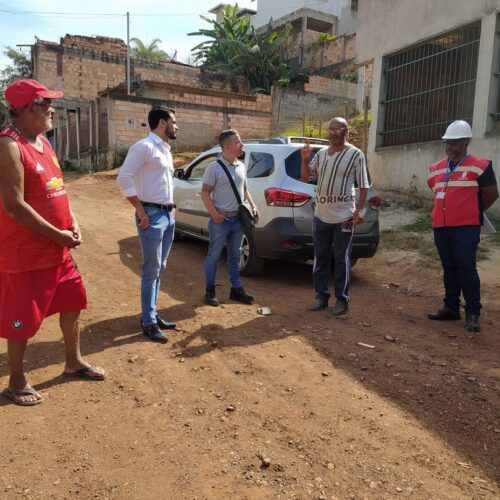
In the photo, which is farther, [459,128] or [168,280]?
[168,280]

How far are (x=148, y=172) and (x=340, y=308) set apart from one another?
223cm

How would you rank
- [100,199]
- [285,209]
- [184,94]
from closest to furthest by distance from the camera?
[285,209] < [100,199] < [184,94]

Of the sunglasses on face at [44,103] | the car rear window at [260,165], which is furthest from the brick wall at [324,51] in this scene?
the sunglasses on face at [44,103]

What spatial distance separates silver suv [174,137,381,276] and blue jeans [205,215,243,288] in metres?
0.70

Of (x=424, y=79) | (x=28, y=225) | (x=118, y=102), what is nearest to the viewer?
(x=28, y=225)

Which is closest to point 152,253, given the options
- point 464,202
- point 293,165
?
point 293,165

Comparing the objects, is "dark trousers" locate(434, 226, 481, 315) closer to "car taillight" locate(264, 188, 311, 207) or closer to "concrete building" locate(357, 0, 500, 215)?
"car taillight" locate(264, 188, 311, 207)

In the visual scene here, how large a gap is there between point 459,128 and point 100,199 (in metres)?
10.6

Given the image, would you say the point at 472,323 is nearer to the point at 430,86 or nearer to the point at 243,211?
the point at 243,211

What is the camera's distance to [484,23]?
28.2 feet

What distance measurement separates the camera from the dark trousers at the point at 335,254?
4.68m

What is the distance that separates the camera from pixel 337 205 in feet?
15.1

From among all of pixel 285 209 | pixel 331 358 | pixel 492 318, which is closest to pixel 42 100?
pixel 331 358

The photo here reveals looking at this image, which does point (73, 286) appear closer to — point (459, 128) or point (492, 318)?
point (459, 128)
